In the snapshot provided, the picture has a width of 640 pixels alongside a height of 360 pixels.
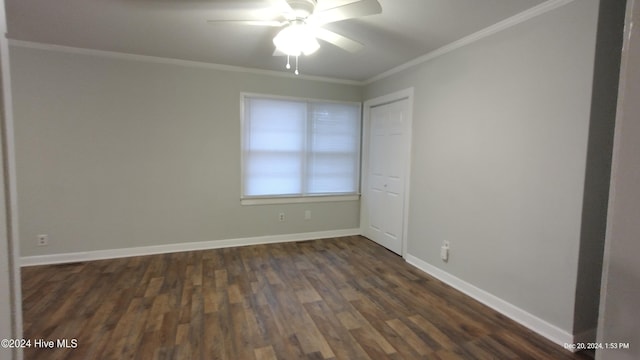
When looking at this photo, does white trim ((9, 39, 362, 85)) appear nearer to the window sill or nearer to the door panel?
the door panel

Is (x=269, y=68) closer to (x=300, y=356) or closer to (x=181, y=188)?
(x=181, y=188)

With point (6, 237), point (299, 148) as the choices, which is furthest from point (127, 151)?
point (6, 237)

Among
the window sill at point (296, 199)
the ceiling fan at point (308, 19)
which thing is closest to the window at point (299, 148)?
the window sill at point (296, 199)

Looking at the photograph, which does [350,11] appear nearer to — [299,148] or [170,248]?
[299,148]

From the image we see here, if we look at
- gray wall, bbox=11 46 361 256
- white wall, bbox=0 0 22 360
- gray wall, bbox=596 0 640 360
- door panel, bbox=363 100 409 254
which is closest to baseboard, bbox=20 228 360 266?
gray wall, bbox=11 46 361 256

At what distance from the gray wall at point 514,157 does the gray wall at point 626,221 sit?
7.05ft

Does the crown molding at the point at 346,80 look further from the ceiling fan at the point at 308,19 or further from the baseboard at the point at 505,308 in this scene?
the baseboard at the point at 505,308

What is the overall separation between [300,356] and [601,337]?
6.20 ft

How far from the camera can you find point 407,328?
2262 millimetres

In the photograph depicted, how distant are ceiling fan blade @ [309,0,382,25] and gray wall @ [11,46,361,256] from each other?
2.17 metres

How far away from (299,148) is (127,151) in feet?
7.07

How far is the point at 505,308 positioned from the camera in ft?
8.14

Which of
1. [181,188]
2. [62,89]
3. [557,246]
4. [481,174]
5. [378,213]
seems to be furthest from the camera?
[378,213]

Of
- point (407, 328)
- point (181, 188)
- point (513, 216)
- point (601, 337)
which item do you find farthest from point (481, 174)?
point (181, 188)
